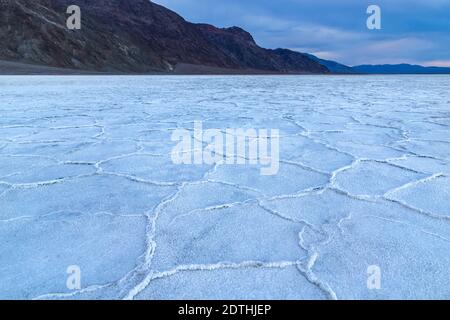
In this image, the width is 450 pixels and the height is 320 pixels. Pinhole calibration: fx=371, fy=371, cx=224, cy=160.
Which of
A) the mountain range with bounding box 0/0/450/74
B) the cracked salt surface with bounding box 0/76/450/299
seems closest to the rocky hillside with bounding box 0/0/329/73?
the mountain range with bounding box 0/0/450/74

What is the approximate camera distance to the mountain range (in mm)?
24562

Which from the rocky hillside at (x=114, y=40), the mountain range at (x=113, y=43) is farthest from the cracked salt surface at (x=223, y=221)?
the rocky hillside at (x=114, y=40)

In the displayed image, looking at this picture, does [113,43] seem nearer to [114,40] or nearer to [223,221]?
[114,40]

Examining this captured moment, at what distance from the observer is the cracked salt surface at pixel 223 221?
3.19 feet

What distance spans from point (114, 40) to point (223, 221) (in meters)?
35.8

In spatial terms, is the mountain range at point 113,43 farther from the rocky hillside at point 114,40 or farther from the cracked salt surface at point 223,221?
the cracked salt surface at point 223,221

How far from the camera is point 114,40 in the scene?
3388 cm

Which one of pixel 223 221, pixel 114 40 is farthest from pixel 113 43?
pixel 223 221

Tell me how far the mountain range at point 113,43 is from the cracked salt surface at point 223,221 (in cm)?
1907

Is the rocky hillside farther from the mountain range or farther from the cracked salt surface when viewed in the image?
the cracked salt surface

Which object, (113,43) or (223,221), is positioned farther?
(113,43)

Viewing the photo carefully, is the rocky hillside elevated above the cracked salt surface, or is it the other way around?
the rocky hillside

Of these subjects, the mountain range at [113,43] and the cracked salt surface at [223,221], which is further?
the mountain range at [113,43]
